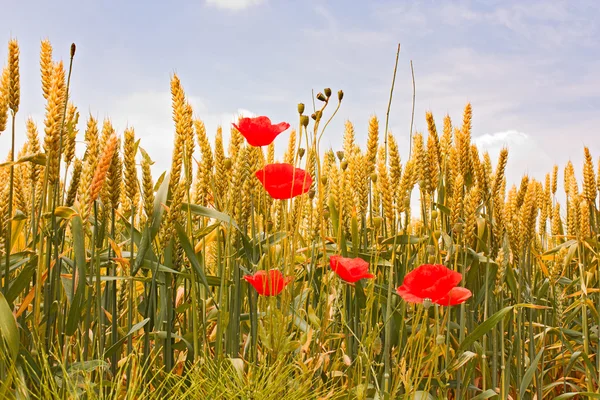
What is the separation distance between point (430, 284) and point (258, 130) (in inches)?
19.4

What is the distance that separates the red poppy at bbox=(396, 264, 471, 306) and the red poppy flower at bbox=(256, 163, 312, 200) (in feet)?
0.95

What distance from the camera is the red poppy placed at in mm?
1205

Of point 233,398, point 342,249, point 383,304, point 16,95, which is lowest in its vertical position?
point 233,398

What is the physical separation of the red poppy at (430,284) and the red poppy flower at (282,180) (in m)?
0.29

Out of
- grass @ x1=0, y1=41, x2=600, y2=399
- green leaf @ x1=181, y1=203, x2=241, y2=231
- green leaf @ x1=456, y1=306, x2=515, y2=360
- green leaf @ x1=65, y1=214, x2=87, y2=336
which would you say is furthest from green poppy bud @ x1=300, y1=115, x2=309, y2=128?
green leaf @ x1=456, y1=306, x2=515, y2=360

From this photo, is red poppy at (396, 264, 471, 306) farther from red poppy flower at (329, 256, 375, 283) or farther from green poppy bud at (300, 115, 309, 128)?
green poppy bud at (300, 115, 309, 128)

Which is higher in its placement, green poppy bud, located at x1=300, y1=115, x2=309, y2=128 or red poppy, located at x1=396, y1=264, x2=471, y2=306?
green poppy bud, located at x1=300, y1=115, x2=309, y2=128

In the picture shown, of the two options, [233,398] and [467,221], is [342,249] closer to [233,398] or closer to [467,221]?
[467,221]

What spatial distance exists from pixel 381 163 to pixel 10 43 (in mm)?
968

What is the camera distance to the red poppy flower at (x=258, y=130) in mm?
1323

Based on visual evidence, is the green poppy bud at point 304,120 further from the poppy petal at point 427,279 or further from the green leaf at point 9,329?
the green leaf at point 9,329

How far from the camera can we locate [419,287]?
1237 mm

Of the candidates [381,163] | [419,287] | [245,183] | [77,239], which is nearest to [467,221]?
[381,163]

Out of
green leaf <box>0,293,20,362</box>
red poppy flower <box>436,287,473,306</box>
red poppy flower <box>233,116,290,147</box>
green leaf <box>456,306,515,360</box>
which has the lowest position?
green leaf <box>456,306,515,360</box>
